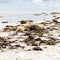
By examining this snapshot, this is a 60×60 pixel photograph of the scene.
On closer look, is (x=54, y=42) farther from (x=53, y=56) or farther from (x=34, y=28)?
(x=34, y=28)

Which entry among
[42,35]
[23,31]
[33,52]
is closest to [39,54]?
[33,52]

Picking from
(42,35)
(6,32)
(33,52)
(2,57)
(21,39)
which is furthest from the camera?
(6,32)

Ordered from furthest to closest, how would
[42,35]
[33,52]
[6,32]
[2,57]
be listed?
[6,32] → [42,35] → [33,52] → [2,57]

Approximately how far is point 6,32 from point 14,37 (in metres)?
0.96

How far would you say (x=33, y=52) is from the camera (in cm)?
489

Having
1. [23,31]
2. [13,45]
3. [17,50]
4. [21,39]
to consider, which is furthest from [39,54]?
[23,31]

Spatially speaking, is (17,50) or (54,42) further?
(54,42)

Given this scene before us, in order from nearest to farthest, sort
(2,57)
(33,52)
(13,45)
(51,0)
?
(2,57), (33,52), (13,45), (51,0)

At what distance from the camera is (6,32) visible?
7562 millimetres

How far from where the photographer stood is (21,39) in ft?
20.7

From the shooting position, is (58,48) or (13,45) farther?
(13,45)

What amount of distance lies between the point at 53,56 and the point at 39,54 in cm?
29

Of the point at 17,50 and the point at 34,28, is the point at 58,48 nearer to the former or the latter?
the point at 17,50

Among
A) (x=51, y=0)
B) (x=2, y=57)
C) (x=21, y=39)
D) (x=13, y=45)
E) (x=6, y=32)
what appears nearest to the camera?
(x=2, y=57)
